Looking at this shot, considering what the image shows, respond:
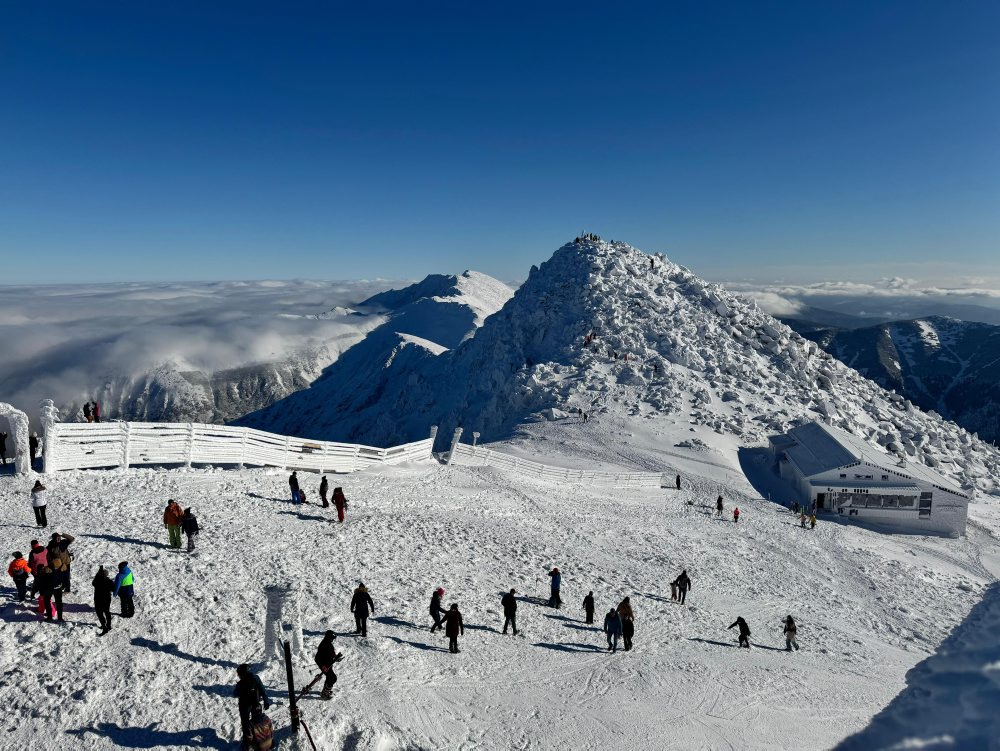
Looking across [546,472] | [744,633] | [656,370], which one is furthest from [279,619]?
[656,370]

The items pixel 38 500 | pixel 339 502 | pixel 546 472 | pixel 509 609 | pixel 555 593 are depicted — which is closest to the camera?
pixel 509 609

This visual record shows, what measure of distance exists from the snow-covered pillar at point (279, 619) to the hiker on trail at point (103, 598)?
9.83 feet

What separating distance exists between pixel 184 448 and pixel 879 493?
4331cm

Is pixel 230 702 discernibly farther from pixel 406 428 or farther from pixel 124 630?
pixel 406 428

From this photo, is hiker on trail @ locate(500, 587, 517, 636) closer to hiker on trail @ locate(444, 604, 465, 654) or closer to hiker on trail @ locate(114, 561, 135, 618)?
hiker on trail @ locate(444, 604, 465, 654)

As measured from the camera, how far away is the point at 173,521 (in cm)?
1522

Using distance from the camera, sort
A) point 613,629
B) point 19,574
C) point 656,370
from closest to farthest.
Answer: point 19,574 → point 613,629 → point 656,370

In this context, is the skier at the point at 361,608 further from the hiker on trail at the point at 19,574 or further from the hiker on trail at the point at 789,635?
the hiker on trail at the point at 789,635

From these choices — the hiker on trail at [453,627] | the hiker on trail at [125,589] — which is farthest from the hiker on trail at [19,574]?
the hiker on trail at [453,627]

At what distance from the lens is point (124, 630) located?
11609mm

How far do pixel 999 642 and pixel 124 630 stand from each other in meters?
14.0

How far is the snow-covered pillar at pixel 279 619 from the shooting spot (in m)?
11.2

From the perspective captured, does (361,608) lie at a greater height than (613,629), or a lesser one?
greater

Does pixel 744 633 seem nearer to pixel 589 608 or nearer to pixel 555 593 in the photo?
pixel 589 608
